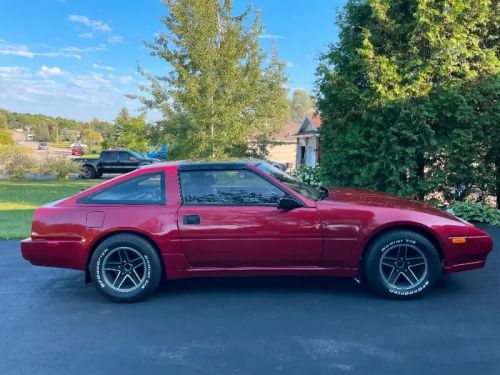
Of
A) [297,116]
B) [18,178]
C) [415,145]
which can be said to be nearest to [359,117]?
[415,145]

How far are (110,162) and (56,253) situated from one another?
69.0 feet

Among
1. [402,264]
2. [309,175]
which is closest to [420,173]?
[309,175]

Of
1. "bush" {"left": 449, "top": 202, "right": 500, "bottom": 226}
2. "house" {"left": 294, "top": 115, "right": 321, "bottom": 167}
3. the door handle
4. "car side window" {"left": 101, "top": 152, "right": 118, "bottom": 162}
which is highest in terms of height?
"house" {"left": 294, "top": 115, "right": 321, "bottom": 167}

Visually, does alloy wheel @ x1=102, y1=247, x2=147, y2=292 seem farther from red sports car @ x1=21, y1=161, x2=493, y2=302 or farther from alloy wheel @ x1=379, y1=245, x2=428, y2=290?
alloy wheel @ x1=379, y1=245, x2=428, y2=290

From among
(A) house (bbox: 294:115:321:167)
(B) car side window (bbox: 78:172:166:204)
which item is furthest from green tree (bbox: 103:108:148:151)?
(B) car side window (bbox: 78:172:166:204)

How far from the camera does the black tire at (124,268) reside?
14.2 ft

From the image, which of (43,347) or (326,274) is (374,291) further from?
(43,347)

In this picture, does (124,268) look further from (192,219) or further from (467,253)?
(467,253)

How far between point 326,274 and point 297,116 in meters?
81.3

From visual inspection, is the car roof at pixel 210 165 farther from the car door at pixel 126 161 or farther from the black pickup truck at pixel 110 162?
the car door at pixel 126 161

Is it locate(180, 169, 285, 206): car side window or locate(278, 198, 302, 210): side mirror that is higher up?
locate(180, 169, 285, 206): car side window

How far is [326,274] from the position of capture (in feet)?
14.4

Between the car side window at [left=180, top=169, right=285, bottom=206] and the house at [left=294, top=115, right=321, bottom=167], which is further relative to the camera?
the house at [left=294, top=115, right=321, bottom=167]

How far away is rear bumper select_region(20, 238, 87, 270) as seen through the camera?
434 cm
